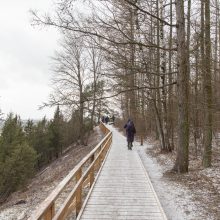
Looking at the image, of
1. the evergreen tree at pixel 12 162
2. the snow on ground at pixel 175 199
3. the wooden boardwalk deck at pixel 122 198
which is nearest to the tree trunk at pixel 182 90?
the snow on ground at pixel 175 199

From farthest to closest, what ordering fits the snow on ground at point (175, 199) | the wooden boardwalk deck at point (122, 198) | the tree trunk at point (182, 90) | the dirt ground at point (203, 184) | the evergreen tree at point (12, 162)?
the evergreen tree at point (12, 162) < the tree trunk at point (182, 90) < the dirt ground at point (203, 184) < the snow on ground at point (175, 199) < the wooden boardwalk deck at point (122, 198)

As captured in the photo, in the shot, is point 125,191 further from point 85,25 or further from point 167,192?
point 85,25

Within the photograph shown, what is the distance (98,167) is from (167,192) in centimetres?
476

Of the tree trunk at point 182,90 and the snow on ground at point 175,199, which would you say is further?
the tree trunk at point 182,90

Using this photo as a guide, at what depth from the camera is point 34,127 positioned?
5725 cm

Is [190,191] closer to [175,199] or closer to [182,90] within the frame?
[175,199]

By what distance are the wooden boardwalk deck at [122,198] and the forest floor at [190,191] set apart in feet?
1.29

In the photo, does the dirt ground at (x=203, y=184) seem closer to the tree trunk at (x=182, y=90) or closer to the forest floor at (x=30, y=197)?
the tree trunk at (x=182, y=90)

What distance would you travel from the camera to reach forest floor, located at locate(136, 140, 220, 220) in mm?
8094

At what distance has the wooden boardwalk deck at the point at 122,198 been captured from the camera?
7531 millimetres

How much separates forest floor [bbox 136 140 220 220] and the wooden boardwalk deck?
394 mm

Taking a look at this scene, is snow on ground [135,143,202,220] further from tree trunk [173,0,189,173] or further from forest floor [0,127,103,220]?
forest floor [0,127,103,220]

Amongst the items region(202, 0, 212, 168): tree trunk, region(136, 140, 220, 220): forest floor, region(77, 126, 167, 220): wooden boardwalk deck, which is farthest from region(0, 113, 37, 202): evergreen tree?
region(202, 0, 212, 168): tree trunk

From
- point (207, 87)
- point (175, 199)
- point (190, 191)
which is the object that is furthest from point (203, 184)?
point (207, 87)
